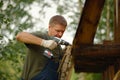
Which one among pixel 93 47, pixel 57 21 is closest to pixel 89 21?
pixel 93 47

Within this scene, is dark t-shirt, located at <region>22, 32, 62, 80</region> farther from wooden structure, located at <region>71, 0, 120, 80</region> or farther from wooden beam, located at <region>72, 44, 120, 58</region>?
wooden beam, located at <region>72, 44, 120, 58</region>

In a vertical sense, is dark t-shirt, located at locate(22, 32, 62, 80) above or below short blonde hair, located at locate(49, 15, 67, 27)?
below

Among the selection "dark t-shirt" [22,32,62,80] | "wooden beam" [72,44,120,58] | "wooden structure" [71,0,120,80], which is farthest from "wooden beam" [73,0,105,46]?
"dark t-shirt" [22,32,62,80]

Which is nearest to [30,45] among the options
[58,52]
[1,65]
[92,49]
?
[58,52]

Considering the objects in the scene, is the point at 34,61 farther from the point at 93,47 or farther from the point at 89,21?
the point at 89,21

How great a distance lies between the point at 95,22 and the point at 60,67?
3.61ft

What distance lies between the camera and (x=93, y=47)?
361 centimetres

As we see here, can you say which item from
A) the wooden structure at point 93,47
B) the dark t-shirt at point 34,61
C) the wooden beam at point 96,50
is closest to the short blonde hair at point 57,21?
the dark t-shirt at point 34,61

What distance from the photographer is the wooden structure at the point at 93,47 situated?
10.8 feet

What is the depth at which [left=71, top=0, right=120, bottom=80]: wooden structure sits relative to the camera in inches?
129

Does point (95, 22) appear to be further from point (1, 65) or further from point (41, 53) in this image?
point (1, 65)

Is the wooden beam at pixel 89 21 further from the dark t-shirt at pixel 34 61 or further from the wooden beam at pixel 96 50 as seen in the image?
the dark t-shirt at pixel 34 61

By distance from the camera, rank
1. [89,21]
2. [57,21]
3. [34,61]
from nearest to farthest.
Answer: [89,21] < [34,61] < [57,21]

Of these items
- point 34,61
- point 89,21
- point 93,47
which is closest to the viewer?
point 89,21
